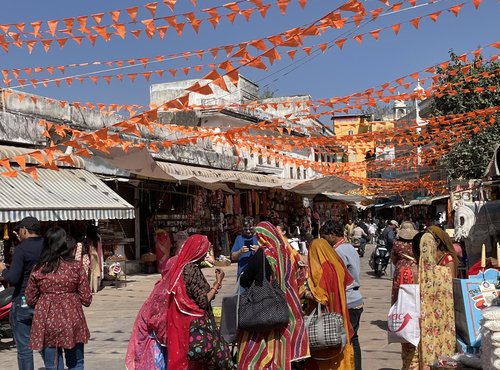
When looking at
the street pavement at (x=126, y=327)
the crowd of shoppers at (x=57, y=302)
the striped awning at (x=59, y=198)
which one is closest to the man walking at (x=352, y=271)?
the street pavement at (x=126, y=327)

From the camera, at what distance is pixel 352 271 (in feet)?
21.3

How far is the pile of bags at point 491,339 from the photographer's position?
3.53 m

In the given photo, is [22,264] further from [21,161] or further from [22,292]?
[21,161]

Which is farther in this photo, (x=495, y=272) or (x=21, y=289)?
(x=21, y=289)

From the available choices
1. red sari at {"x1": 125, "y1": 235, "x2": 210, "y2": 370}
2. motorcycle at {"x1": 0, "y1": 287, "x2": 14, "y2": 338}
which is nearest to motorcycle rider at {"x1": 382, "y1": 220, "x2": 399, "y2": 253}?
motorcycle at {"x1": 0, "y1": 287, "x2": 14, "y2": 338}

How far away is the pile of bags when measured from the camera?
3525 mm

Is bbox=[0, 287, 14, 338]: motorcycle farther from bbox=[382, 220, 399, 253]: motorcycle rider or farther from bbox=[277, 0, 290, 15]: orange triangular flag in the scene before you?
bbox=[382, 220, 399, 253]: motorcycle rider

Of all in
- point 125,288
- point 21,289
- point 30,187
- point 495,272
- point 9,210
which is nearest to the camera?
point 495,272

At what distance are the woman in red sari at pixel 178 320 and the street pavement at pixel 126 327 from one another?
2.47 m

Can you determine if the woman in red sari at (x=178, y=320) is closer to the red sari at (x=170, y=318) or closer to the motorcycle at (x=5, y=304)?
the red sari at (x=170, y=318)

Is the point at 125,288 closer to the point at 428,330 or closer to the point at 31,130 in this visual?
the point at 31,130

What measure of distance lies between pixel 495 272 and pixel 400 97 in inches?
221

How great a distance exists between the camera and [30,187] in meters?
12.2

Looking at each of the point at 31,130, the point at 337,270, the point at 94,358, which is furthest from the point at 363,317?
the point at 31,130
